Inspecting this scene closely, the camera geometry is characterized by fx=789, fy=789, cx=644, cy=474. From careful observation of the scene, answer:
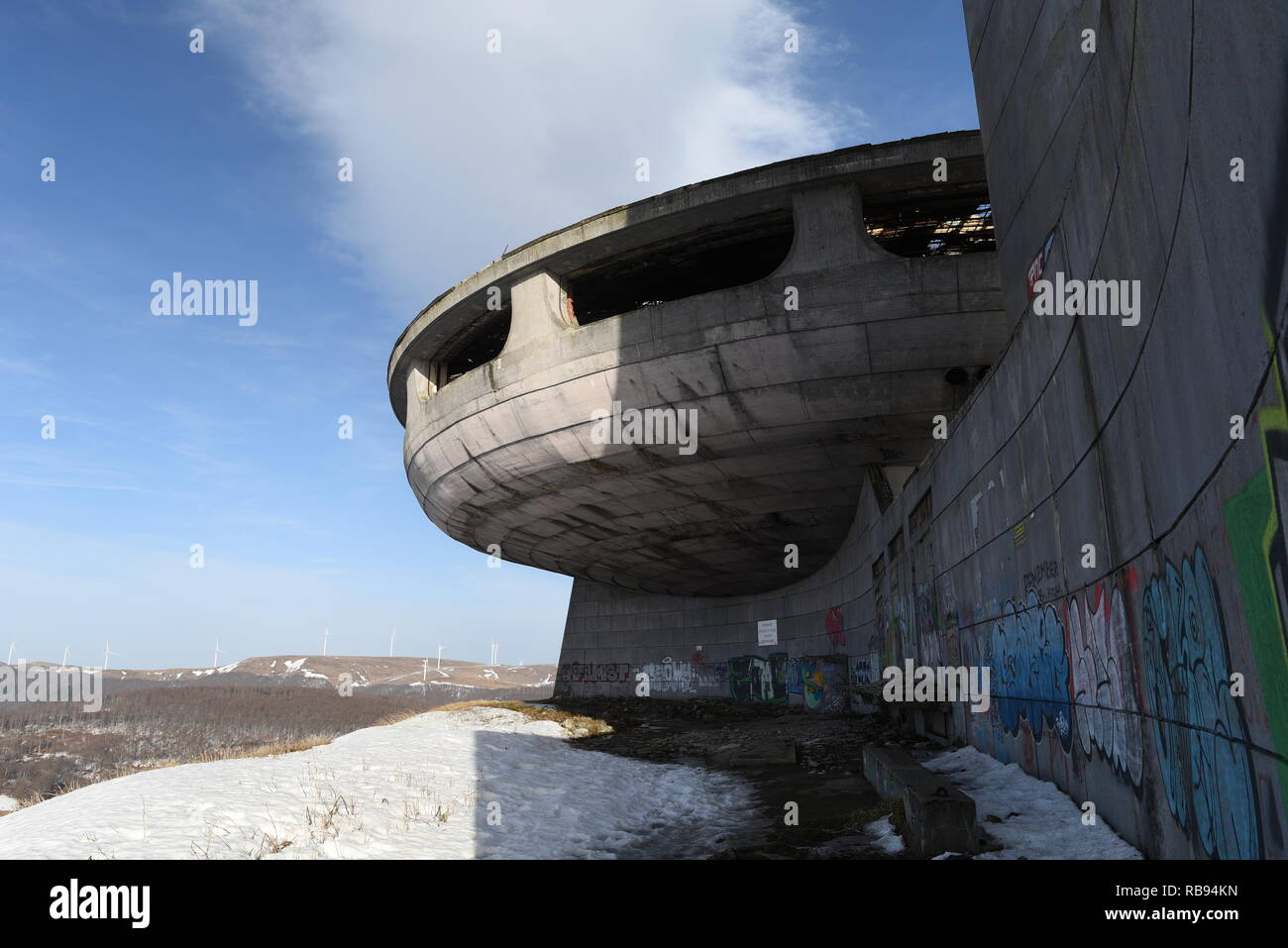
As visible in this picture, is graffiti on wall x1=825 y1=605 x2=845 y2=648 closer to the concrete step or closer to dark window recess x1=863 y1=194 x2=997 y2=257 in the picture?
dark window recess x1=863 y1=194 x2=997 y2=257

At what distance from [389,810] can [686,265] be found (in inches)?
689

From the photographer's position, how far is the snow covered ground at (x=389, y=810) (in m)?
9.34

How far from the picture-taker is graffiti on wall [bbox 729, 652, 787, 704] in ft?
114

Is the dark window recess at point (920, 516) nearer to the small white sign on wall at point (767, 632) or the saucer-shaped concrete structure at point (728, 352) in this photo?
the saucer-shaped concrete structure at point (728, 352)

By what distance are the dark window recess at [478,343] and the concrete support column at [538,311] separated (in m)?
2.16

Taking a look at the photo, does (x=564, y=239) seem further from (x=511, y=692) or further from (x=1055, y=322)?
(x=511, y=692)

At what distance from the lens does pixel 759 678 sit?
3609 cm

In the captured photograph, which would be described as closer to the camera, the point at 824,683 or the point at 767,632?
the point at 824,683

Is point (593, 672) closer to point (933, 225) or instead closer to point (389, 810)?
point (933, 225)

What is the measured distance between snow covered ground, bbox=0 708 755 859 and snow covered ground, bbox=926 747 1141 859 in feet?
11.1

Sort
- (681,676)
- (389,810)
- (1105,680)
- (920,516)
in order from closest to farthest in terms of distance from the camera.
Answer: (1105,680) < (389,810) < (920,516) < (681,676)

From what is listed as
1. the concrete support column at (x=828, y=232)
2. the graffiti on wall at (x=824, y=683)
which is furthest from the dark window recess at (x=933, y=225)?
the graffiti on wall at (x=824, y=683)

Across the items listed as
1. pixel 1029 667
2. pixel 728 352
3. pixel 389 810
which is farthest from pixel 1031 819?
pixel 728 352
